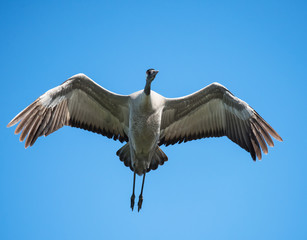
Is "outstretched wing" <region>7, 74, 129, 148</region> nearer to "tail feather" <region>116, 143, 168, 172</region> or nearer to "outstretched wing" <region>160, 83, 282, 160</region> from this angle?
"tail feather" <region>116, 143, 168, 172</region>

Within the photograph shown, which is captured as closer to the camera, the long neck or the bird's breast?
the long neck

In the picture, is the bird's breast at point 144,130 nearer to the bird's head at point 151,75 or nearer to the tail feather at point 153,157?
the tail feather at point 153,157

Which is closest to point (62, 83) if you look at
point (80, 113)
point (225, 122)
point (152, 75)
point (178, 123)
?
point (80, 113)

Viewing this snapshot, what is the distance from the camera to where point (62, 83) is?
962 centimetres

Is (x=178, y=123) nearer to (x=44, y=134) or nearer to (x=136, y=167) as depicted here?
(x=136, y=167)

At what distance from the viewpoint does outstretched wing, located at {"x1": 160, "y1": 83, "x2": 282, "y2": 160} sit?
9.82 metres

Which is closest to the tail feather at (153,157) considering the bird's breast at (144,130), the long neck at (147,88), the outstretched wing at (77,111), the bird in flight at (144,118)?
the bird in flight at (144,118)

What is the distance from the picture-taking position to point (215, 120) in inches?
409

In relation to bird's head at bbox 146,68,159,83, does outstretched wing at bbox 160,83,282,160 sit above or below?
below

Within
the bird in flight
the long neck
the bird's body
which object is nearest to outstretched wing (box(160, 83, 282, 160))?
the bird in flight

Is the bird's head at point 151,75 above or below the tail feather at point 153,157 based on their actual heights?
above

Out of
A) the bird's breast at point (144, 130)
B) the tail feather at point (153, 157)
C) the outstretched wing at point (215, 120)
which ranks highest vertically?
the outstretched wing at point (215, 120)

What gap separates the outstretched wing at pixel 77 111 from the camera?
31.0 feet

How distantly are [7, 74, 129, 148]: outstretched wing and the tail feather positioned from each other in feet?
0.91
